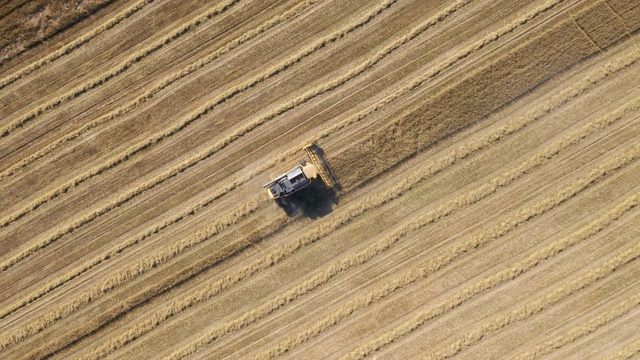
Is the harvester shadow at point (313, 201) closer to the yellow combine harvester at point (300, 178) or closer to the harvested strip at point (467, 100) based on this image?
the yellow combine harvester at point (300, 178)

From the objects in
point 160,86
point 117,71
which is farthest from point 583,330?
point 117,71

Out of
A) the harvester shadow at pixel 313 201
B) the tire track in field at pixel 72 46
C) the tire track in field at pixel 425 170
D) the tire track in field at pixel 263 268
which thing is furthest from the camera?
the tire track in field at pixel 72 46

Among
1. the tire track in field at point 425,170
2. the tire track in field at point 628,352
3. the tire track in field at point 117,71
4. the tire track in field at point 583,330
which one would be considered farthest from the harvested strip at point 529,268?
the tire track in field at point 117,71

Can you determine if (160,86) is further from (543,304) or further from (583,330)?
(583,330)

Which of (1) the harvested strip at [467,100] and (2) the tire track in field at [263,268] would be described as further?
(2) the tire track in field at [263,268]

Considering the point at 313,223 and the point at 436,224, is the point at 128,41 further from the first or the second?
the point at 436,224

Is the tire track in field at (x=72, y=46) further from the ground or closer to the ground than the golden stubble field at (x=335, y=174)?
further from the ground

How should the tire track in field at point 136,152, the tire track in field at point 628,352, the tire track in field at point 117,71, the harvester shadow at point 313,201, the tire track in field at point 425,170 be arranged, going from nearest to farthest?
the tire track in field at point 628,352 → the tire track in field at point 425,170 → the tire track in field at point 136,152 → the harvester shadow at point 313,201 → the tire track in field at point 117,71
